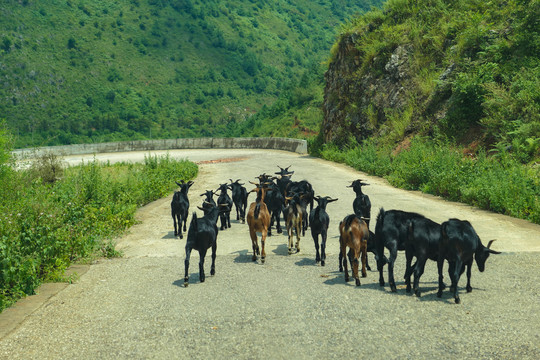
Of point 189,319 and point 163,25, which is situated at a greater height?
point 163,25

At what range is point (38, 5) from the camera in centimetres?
10106

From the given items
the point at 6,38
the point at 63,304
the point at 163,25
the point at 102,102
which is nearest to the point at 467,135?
the point at 63,304

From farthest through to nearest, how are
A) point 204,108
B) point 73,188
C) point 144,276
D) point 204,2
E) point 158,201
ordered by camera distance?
point 204,2
point 204,108
point 158,201
point 73,188
point 144,276

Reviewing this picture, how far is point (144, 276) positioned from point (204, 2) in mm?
127215

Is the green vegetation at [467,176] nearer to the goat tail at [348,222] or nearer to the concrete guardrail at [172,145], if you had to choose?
the goat tail at [348,222]

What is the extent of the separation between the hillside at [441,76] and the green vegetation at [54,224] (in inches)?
515

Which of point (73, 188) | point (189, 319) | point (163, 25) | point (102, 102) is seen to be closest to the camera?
point (189, 319)

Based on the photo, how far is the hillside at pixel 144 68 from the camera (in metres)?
80.9

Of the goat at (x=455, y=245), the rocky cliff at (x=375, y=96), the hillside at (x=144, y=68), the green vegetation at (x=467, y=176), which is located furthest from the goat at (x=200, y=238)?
the hillside at (x=144, y=68)

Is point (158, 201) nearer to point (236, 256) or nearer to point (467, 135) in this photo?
point (236, 256)

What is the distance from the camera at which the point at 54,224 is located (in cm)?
958

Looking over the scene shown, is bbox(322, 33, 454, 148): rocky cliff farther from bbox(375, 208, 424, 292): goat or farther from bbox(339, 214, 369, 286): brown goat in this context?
bbox(339, 214, 369, 286): brown goat

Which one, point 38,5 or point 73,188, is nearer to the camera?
point 73,188

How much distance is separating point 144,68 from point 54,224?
94.5 meters
